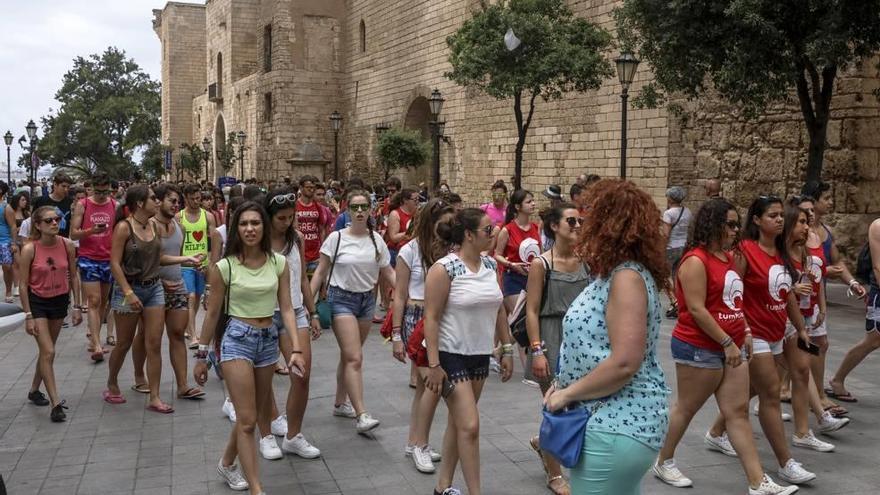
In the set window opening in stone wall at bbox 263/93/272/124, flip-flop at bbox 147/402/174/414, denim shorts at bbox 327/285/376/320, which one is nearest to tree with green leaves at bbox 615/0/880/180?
denim shorts at bbox 327/285/376/320

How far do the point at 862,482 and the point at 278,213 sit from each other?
350 centimetres

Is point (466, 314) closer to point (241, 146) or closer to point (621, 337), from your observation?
point (621, 337)

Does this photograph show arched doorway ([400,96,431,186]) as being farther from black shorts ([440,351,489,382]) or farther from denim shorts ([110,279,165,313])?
black shorts ([440,351,489,382])

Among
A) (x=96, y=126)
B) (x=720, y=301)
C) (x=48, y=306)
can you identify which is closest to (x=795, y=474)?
(x=720, y=301)

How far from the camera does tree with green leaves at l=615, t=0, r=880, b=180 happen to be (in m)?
10.8

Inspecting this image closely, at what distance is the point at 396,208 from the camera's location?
10086 mm

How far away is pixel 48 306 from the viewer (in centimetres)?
655

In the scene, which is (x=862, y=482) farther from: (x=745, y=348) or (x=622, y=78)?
(x=622, y=78)

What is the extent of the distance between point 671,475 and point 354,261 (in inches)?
94.8

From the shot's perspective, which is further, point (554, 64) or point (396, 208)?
point (554, 64)

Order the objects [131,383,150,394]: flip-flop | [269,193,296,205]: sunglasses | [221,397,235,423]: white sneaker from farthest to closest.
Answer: [131,383,150,394]: flip-flop → [221,397,235,423]: white sneaker → [269,193,296,205]: sunglasses

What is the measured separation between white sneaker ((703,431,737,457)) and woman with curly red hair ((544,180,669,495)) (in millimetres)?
2707

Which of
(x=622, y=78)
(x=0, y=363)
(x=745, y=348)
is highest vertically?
(x=622, y=78)

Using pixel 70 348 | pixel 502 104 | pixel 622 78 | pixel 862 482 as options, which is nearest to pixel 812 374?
pixel 862 482
